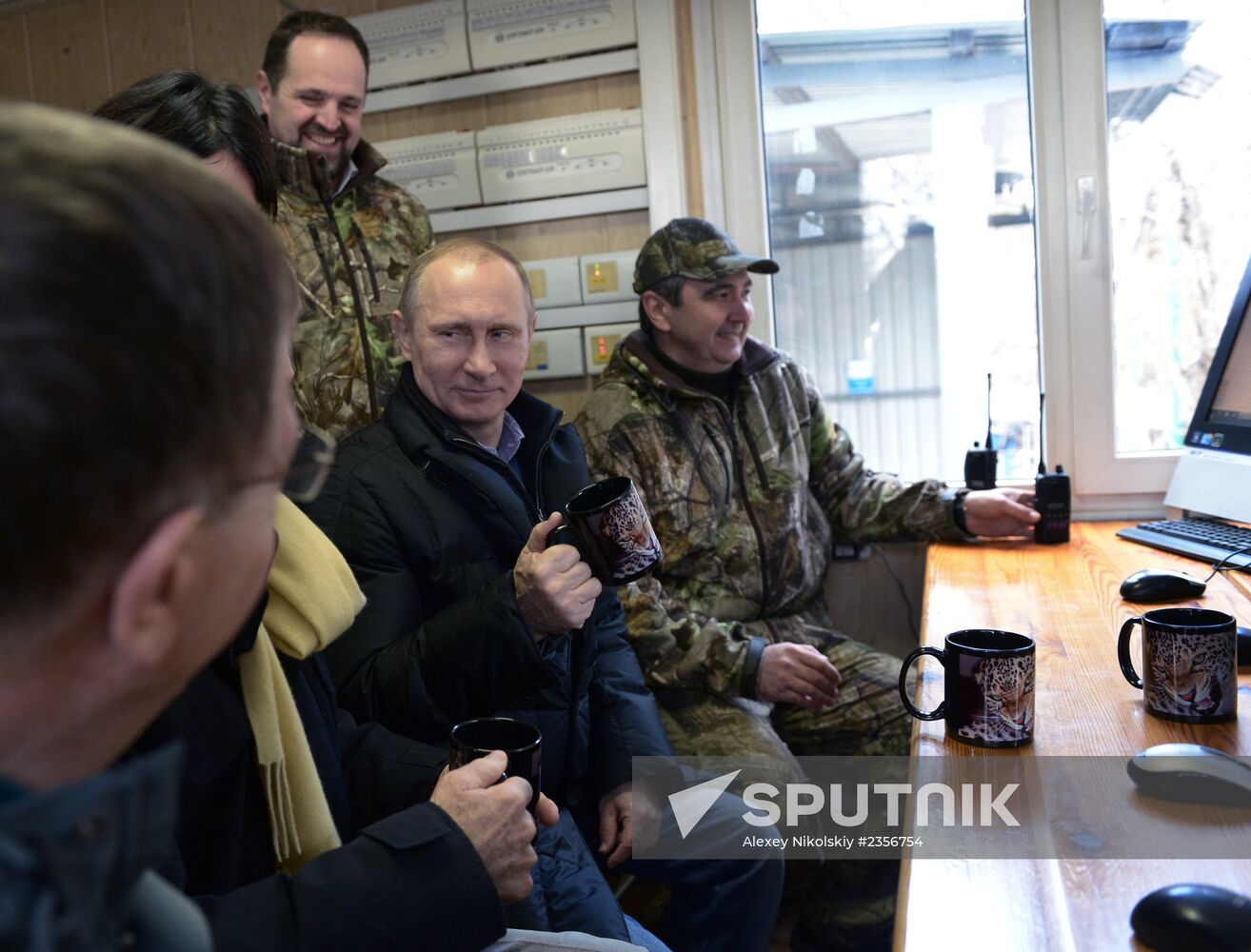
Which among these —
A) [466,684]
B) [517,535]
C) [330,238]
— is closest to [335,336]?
[330,238]

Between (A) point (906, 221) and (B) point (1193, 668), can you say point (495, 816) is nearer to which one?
(B) point (1193, 668)

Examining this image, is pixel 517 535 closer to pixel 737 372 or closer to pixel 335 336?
pixel 335 336

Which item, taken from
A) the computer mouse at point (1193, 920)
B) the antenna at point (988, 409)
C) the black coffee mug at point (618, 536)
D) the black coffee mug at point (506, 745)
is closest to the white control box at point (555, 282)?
the antenna at point (988, 409)

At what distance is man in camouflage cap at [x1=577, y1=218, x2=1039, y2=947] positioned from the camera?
214cm

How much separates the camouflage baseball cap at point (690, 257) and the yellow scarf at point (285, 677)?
145 centimetres

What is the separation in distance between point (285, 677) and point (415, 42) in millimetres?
2342

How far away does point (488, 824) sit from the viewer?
1069mm

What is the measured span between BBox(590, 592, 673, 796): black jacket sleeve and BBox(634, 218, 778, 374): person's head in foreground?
31.6 inches

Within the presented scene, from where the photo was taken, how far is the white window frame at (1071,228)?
2.70 metres

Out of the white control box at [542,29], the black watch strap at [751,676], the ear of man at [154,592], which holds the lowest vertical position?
the black watch strap at [751,676]

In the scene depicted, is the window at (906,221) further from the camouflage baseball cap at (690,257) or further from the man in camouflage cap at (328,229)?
the man in camouflage cap at (328,229)

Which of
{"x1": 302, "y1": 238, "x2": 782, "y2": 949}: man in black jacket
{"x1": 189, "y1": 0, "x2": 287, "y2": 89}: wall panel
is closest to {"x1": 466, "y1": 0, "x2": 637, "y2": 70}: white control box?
{"x1": 189, "y1": 0, "x2": 287, "y2": 89}: wall panel

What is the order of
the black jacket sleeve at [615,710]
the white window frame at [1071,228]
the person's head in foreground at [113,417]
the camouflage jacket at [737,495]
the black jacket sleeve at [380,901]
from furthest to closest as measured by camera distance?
the white window frame at [1071,228] → the camouflage jacket at [737,495] → the black jacket sleeve at [615,710] → the black jacket sleeve at [380,901] → the person's head in foreground at [113,417]

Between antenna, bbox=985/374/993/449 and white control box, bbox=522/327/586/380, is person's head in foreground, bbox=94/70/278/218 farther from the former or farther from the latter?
antenna, bbox=985/374/993/449
